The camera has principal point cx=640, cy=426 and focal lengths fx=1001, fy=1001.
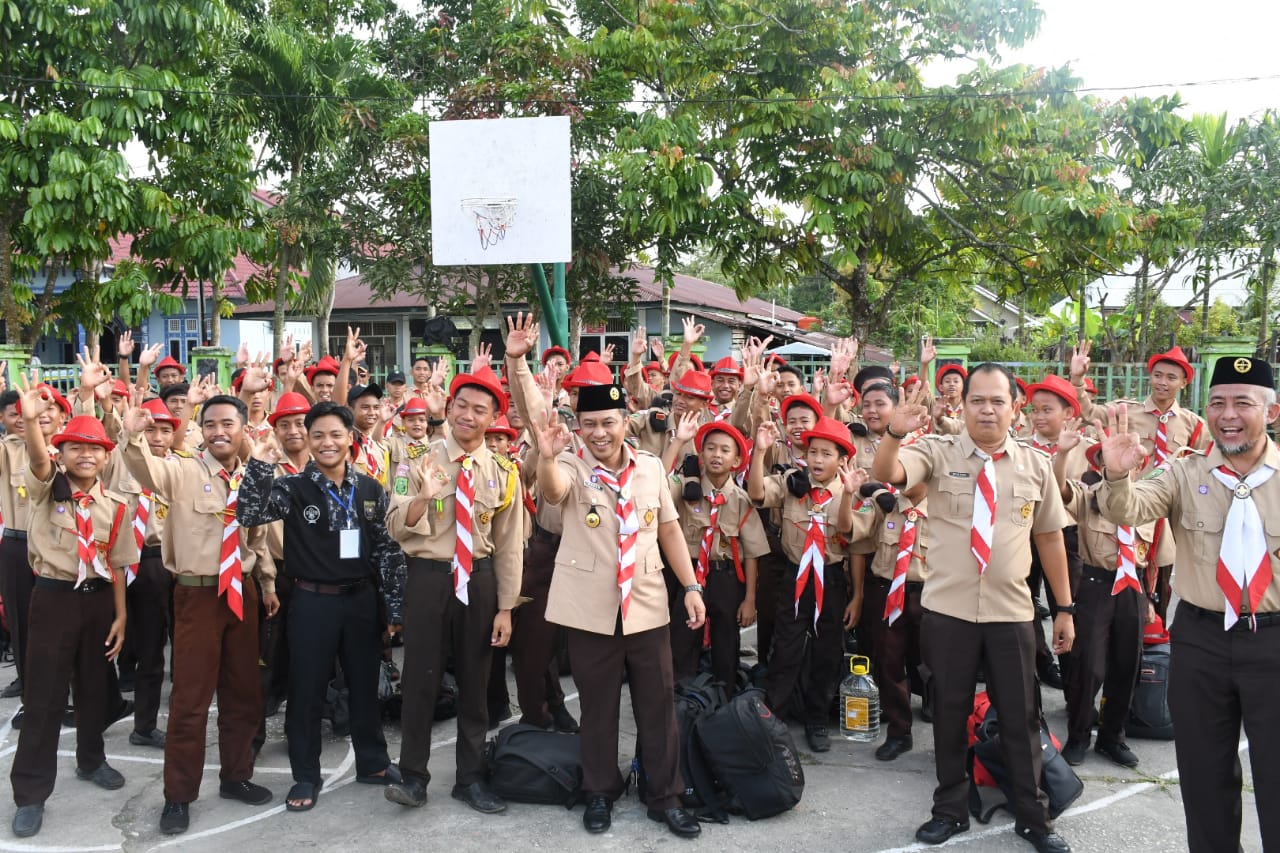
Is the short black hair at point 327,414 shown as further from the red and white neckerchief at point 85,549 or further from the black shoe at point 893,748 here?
the black shoe at point 893,748

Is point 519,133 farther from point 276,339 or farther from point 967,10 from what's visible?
point 276,339

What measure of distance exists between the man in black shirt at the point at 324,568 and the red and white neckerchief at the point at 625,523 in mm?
1124

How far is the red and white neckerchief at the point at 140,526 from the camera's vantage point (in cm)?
528

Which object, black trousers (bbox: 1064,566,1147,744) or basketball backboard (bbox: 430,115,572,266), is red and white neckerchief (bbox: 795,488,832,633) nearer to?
black trousers (bbox: 1064,566,1147,744)

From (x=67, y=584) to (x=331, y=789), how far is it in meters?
1.60

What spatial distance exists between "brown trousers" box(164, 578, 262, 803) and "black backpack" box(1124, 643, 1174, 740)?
15.2 ft

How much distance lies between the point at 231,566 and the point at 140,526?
3.67 ft

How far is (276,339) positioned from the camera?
17.5 meters

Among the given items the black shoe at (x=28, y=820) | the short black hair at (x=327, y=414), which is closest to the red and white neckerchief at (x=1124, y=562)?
the short black hair at (x=327, y=414)

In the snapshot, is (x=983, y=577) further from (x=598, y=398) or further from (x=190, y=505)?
(x=190, y=505)

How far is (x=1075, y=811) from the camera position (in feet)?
15.3

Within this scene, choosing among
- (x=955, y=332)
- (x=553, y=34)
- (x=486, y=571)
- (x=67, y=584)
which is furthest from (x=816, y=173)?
(x=955, y=332)

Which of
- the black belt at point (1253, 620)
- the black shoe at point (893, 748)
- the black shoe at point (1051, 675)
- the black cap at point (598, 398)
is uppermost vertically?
the black cap at point (598, 398)

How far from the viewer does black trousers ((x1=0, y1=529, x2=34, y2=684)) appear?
5.50 m
